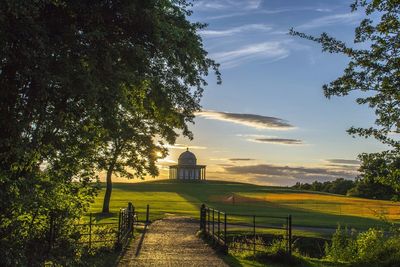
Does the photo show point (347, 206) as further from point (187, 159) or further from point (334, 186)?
point (187, 159)

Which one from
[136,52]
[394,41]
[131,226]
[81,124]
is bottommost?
[131,226]

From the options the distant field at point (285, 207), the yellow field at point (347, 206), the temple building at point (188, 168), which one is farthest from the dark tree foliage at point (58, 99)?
the temple building at point (188, 168)

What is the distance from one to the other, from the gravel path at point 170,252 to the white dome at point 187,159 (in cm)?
13236

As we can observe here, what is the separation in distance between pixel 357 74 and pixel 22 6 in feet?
33.7

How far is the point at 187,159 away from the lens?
156 m

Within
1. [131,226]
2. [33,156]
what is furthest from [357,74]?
[131,226]

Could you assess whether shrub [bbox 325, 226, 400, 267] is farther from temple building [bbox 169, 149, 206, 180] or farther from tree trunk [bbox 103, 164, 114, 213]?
temple building [bbox 169, 149, 206, 180]

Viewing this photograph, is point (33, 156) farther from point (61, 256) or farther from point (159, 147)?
point (159, 147)

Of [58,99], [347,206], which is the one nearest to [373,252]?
[58,99]

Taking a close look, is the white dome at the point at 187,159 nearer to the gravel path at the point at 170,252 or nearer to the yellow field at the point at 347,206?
the yellow field at the point at 347,206

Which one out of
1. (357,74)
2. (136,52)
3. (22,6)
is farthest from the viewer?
(357,74)

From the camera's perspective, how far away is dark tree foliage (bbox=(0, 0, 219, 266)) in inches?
386

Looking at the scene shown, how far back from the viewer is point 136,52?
1153cm

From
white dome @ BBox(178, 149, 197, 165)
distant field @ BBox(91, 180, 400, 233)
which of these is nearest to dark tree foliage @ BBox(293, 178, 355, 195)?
distant field @ BBox(91, 180, 400, 233)
